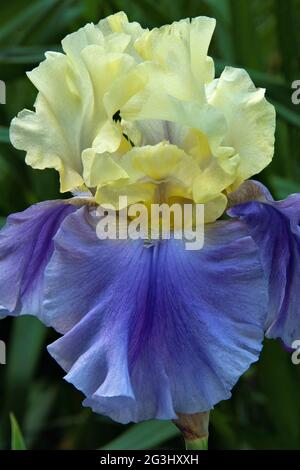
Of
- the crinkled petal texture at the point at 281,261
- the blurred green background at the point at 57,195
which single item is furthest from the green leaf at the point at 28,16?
the crinkled petal texture at the point at 281,261

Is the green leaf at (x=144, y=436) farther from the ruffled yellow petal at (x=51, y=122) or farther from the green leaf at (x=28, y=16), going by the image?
the green leaf at (x=28, y=16)

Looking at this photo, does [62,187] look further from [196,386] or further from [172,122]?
[196,386]

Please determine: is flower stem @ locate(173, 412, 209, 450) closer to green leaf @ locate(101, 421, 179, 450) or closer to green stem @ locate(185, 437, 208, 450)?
green stem @ locate(185, 437, 208, 450)

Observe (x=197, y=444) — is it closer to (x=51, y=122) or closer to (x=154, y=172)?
(x=154, y=172)

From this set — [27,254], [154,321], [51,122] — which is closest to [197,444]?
[154,321]

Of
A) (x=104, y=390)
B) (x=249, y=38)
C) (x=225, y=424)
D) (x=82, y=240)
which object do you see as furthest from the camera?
(x=249, y=38)
